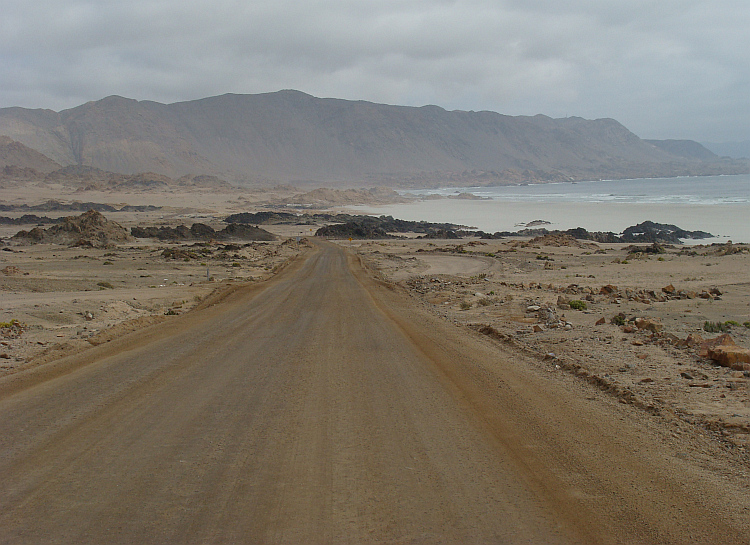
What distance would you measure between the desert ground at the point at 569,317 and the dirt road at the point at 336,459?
521 mm

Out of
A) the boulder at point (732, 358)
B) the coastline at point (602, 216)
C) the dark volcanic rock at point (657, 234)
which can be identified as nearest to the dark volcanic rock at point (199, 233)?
the coastline at point (602, 216)

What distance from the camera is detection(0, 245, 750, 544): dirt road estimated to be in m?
4.80

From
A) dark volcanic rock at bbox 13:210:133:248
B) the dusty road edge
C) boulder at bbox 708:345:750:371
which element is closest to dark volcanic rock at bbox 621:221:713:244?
the dusty road edge

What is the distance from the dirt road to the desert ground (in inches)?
20.5

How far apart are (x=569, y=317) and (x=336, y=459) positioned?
11.3 m

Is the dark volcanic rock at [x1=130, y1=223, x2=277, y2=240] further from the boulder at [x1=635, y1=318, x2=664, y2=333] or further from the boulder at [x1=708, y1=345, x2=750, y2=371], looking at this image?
the boulder at [x1=708, y1=345, x2=750, y2=371]

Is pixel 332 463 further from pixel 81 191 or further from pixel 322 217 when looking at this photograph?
pixel 81 191

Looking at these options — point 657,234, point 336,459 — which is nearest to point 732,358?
point 336,459

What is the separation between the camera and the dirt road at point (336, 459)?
4.80 m

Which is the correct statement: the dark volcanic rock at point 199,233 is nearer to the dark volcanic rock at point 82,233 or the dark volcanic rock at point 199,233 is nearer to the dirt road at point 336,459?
the dark volcanic rock at point 82,233

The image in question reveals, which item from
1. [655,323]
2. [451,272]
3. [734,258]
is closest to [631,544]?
[655,323]

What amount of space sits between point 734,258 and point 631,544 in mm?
37946

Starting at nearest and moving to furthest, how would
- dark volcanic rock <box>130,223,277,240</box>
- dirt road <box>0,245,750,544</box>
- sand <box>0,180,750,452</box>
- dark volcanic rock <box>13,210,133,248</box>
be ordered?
dirt road <box>0,245,750,544</box>, sand <box>0,180,750,452</box>, dark volcanic rock <box>13,210,133,248</box>, dark volcanic rock <box>130,223,277,240</box>

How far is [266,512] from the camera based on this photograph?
500cm
